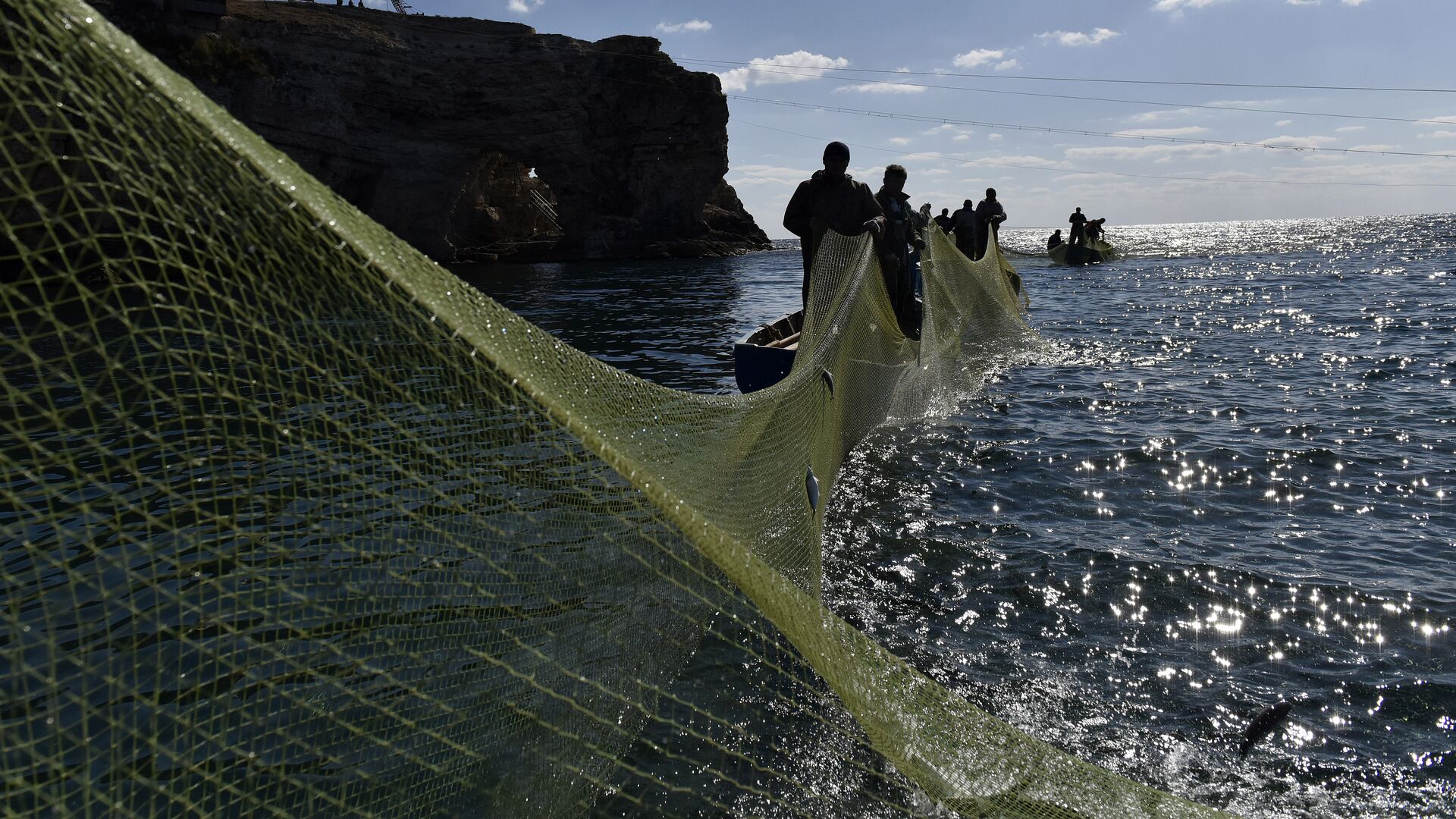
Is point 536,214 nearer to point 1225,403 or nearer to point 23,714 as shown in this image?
point 1225,403

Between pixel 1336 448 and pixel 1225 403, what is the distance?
208cm

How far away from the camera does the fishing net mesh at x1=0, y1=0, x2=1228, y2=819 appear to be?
188cm

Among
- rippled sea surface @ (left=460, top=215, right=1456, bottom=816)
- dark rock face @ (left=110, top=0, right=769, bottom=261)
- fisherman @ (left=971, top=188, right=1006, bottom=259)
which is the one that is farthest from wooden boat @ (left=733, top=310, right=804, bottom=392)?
dark rock face @ (left=110, top=0, right=769, bottom=261)

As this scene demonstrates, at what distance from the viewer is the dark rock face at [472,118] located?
38250 millimetres

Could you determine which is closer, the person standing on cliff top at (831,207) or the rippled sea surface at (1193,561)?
the rippled sea surface at (1193,561)

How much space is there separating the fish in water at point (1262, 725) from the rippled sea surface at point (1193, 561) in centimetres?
5

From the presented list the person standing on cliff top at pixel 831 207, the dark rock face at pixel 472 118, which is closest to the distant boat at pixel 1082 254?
the dark rock face at pixel 472 118

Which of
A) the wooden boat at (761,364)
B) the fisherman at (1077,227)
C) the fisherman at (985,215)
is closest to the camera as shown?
the wooden boat at (761,364)

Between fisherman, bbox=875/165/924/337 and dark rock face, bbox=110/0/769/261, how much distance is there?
3414 cm

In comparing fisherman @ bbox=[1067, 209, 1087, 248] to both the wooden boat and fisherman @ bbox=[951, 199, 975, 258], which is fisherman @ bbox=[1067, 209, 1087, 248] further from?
the wooden boat

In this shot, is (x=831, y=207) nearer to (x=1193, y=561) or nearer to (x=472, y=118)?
(x=1193, y=561)

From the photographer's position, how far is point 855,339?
731 centimetres

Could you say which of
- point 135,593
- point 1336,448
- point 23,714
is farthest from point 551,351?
point 1336,448

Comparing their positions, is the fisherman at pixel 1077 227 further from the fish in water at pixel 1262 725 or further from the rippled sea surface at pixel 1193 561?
the fish in water at pixel 1262 725
